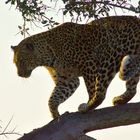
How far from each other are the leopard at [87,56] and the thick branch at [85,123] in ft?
1.06

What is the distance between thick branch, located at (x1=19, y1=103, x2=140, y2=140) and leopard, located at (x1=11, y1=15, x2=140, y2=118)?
12.7 inches

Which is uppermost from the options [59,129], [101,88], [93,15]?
[93,15]

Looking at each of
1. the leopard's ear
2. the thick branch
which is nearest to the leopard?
the leopard's ear

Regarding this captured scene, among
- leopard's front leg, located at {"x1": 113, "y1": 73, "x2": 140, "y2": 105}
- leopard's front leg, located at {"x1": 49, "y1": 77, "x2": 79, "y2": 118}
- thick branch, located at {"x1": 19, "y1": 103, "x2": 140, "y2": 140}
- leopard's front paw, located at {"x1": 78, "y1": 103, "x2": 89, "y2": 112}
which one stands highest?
leopard's front leg, located at {"x1": 49, "y1": 77, "x2": 79, "y2": 118}

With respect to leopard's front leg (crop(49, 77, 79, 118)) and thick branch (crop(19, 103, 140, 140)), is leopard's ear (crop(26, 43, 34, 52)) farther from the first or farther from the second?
thick branch (crop(19, 103, 140, 140))

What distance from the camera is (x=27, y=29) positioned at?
33.2 feet

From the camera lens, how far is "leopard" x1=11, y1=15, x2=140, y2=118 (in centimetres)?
1037

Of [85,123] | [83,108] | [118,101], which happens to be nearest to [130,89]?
[118,101]

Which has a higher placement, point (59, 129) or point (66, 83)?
point (66, 83)

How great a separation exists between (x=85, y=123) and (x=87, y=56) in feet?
4.82

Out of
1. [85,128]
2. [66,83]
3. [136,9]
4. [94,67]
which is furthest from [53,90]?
[136,9]

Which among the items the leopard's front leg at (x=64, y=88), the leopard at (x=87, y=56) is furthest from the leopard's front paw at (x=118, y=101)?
the leopard's front leg at (x=64, y=88)

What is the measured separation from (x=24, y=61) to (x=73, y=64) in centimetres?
118

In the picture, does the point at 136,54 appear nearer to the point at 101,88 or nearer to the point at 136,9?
the point at 101,88
